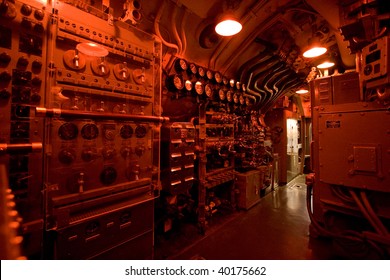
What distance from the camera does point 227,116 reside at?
3.71 m

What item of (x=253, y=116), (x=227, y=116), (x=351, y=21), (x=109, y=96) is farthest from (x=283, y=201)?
(x=109, y=96)

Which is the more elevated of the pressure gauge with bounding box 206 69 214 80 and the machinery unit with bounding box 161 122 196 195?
the pressure gauge with bounding box 206 69 214 80

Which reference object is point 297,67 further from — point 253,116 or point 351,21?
point 351,21

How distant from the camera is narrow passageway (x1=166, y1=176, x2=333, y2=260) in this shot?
97.4 inches

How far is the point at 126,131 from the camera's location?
2031 mm

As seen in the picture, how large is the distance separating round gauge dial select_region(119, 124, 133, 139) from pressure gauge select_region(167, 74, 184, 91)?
43.8 inches

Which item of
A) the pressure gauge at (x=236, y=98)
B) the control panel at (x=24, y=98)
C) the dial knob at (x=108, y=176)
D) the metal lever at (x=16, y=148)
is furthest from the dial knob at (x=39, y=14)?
the pressure gauge at (x=236, y=98)

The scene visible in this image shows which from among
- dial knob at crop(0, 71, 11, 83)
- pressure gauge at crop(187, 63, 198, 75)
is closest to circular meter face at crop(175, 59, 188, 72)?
pressure gauge at crop(187, 63, 198, 75)

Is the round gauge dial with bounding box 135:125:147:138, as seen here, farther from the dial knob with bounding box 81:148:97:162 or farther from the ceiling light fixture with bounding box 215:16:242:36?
the ceiling light fixture with bounding box 215:16:242:36

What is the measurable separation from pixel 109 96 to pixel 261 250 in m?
2.79

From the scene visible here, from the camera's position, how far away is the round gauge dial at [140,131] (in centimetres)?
214

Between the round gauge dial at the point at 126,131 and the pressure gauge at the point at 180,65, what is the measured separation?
1463 mm

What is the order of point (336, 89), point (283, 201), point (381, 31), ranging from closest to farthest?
point (381, 31)
point (336, 89)
point (283, 201)

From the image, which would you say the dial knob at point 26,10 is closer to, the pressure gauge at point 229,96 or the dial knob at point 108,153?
the dial knob at point 108,153
